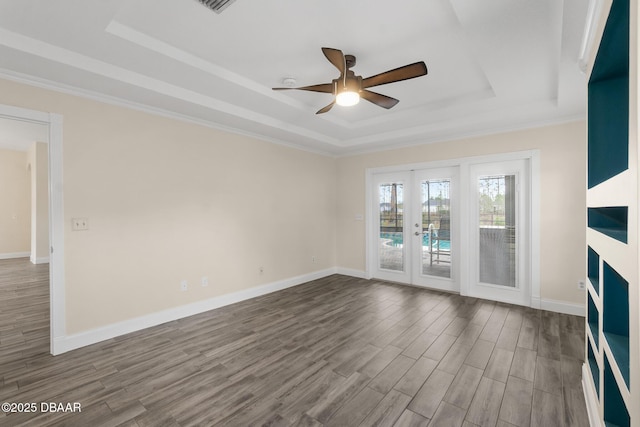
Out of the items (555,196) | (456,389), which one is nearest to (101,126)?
(456,389)

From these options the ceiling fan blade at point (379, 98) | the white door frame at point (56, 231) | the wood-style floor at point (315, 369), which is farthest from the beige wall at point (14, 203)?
the ceiling fan blade at point (379, 98)

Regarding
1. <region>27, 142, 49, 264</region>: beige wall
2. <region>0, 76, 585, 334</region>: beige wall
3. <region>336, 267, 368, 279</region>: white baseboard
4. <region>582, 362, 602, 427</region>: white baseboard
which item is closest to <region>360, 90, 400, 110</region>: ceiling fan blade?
<region>0, 76, 585, 334</region>: beige wall

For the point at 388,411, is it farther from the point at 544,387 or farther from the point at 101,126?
the point at 101,126

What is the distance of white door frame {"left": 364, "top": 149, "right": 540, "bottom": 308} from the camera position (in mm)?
3975

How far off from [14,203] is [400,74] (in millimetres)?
10491

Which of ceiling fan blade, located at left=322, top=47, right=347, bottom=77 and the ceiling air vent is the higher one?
the ceiling air vent

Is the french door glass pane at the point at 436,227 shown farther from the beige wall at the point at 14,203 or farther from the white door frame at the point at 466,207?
the beige wall at the point at 14,203

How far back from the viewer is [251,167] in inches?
181

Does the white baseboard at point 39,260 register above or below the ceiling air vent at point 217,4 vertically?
below

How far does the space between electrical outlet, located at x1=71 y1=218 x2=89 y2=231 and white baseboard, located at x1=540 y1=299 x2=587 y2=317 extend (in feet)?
18.3

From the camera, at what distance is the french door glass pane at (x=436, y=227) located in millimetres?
4891

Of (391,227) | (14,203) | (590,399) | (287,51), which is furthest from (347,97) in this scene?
(14,203)

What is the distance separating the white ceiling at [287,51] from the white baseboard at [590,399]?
241cm

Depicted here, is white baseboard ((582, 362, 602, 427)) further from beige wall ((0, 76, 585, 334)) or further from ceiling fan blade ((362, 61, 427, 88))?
ceiling fan blade ((362, 61, 427, 88))
